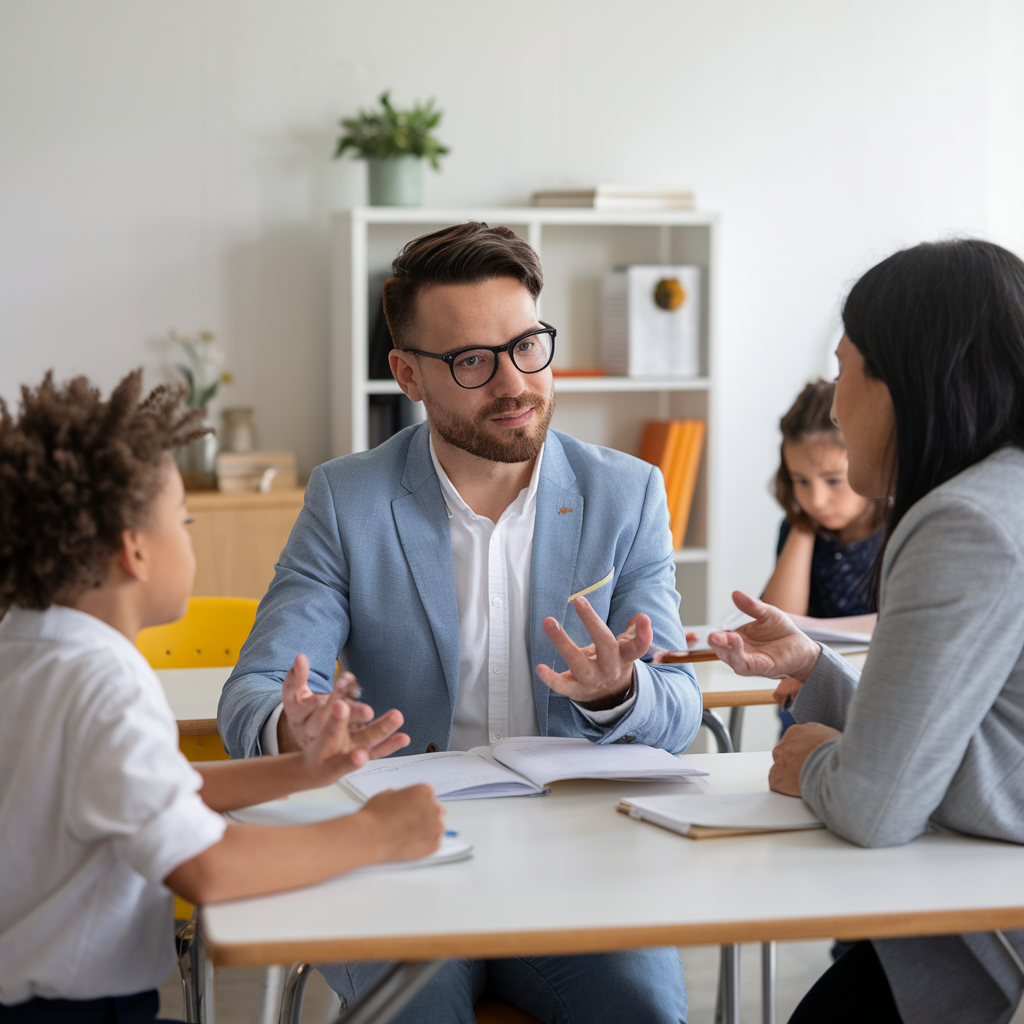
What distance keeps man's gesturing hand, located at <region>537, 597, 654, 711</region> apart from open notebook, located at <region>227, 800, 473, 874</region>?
29 centimetres

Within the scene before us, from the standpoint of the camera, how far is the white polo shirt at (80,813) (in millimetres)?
1027

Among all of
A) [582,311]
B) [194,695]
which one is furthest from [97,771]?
[582,311]

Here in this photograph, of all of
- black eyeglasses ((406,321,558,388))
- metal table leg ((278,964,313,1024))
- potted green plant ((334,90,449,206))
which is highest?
potted green plant ((334,90,449,206))

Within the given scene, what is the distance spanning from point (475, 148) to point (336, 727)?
3236mm

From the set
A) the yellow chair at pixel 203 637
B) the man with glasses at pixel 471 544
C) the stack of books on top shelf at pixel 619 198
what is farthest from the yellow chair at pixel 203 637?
the stack of books on top shelf at pixel 619 198

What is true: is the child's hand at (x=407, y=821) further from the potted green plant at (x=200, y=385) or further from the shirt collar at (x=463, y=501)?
the potted green plant at (x=200, y=385)

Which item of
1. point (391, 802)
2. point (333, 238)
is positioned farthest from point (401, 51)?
point (391, 802)

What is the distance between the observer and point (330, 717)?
1233 mm

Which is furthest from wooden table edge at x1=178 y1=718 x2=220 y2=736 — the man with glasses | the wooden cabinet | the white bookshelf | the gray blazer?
the white bookshelf

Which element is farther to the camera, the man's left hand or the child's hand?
the man's left hand

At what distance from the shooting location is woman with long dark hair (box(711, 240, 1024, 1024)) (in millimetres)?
1154

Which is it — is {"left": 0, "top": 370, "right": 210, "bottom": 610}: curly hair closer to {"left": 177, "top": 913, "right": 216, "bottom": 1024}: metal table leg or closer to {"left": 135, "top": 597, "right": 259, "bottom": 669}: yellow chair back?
{"left": 177, "top": 913, "right": 216, "bottom": 1024}: metal table leg

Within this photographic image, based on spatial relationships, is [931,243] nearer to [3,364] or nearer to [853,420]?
[853,420]

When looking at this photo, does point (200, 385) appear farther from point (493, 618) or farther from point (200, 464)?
point (493, 618)
